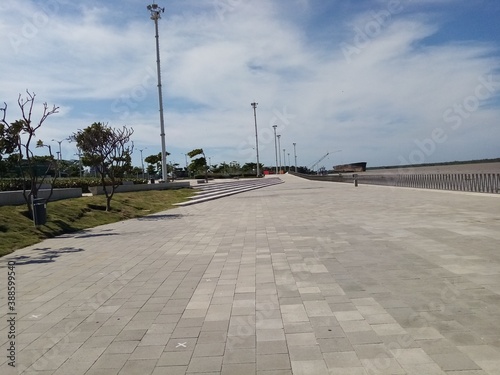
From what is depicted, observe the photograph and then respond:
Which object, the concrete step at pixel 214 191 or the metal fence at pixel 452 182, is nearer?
the metal fence at pixel 452 182

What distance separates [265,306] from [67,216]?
11.2 m

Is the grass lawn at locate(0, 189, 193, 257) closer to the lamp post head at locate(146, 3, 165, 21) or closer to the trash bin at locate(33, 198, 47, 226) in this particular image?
the trash bin at locate(33, 198, 47, 226)

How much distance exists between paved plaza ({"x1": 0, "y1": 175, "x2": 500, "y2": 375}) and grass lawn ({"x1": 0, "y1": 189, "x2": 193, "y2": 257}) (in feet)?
4.52

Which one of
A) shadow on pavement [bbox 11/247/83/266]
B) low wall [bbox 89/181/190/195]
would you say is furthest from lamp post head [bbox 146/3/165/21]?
shadow on pavement [bbox 11/247/83/266]

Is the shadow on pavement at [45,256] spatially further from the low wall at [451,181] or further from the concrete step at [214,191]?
the low wall at [451,181]

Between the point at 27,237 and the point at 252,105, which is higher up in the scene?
the point at 252,105

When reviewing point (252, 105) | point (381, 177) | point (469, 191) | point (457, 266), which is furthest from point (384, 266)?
point (252, 105)

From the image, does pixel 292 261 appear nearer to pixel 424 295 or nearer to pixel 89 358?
pixel 424 295

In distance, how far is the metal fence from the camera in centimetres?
1872

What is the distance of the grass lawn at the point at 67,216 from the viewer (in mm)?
10406

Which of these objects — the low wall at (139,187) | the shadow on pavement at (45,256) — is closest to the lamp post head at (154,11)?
the low wall at (139,187)

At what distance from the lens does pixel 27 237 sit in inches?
416

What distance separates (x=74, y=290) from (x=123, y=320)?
68.6 inches

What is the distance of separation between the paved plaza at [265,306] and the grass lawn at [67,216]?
138cm
